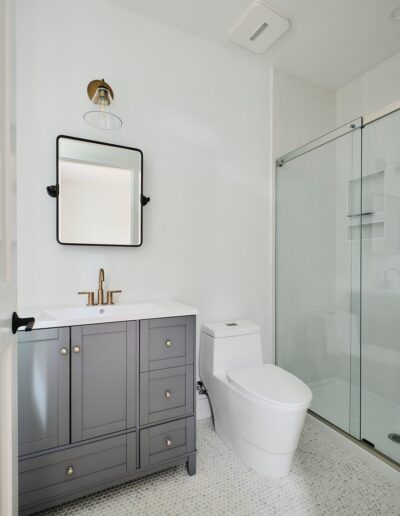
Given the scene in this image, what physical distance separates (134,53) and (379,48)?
1.78m

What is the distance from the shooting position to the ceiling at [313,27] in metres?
1.81

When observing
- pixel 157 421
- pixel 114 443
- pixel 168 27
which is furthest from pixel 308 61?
pixel 114 443

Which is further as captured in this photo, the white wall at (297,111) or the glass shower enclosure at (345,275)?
the white wall at (297,111)

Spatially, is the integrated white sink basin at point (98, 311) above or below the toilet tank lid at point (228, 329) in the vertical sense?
above

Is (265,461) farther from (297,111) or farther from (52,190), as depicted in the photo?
(297,111)

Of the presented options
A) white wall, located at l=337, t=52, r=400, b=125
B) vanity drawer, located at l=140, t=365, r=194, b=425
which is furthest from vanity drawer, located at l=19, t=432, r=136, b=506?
white wall, located at l=337, t=52, r=400, b=125

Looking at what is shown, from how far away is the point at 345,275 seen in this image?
6.55ft

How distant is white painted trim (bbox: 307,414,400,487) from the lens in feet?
5.17

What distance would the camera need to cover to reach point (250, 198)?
7.60ft

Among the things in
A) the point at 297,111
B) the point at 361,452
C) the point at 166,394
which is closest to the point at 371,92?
the point at 297,111

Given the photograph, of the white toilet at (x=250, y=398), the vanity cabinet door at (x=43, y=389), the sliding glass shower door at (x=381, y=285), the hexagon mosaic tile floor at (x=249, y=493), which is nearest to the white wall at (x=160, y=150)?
the white toilet at (x=250, y=398)

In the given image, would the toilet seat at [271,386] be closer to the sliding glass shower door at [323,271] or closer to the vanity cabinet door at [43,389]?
the sliding glass shower door at [323,271]

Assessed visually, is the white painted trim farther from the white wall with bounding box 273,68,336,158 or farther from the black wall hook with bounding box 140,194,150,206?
the white wall with bounding box 273,68,336,158

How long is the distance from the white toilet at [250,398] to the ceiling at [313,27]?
6.61ft
